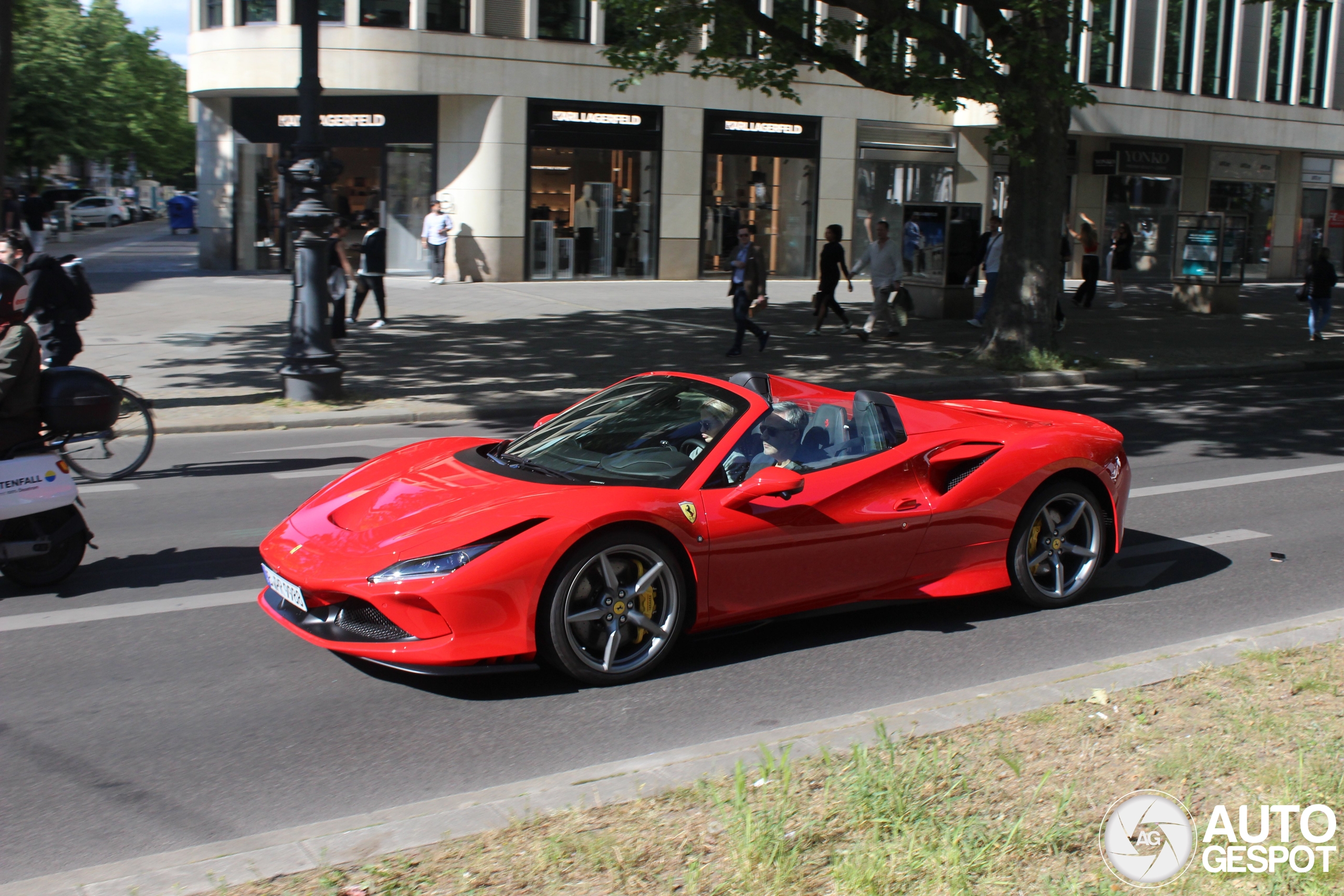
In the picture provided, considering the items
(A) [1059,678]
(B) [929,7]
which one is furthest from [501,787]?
(B) [929,7]

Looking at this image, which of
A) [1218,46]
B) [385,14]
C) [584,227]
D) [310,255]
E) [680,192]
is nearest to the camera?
[310,255]

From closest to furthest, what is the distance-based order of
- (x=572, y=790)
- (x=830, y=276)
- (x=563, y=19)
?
(x=572, y=790) → (x=830, y=276) → (x=563, y=19)

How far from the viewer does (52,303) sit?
32.6 feet

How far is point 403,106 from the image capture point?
92.8ft

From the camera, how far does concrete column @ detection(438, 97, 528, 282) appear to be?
92.3ft

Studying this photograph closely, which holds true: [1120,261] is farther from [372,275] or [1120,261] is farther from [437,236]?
[372,275]

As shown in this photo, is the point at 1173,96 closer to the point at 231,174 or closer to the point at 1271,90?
the point at 1271,90

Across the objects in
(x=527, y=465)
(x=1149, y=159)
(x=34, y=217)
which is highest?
(x=1149, y=159)

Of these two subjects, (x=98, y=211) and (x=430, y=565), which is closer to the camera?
(x=430, y=565)

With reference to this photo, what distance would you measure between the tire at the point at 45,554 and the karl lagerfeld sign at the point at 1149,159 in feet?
116

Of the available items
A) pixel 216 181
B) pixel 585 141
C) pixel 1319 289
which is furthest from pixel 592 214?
pixel 1319 289

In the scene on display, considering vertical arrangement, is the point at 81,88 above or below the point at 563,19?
above

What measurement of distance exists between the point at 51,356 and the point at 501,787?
25.1ft

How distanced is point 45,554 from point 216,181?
24.8m
